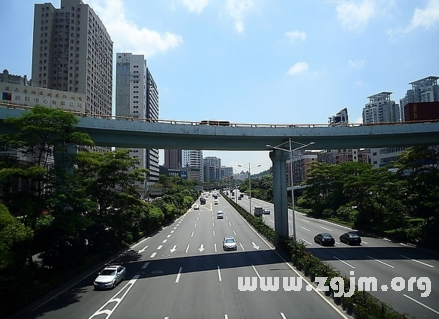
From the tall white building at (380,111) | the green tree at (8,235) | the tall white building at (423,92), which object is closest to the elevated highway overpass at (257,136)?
the green tree at (8,235)

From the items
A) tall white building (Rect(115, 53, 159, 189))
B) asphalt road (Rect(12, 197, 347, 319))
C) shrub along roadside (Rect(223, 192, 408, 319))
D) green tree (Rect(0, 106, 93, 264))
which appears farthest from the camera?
tall white building (Rect(115, 53, 159, 189))

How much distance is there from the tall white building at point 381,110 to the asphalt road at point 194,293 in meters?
125

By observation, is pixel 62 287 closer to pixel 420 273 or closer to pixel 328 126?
pixel 420 273

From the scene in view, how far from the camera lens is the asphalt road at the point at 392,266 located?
52.3 feet

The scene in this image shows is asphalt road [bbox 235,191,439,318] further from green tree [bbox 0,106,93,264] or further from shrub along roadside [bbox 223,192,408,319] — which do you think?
green tree [bbox 0,106,93,264]

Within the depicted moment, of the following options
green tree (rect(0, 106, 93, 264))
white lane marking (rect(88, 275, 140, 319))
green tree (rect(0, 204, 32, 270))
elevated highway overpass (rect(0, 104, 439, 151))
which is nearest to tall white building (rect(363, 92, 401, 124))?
elevated highway overpass (rect(0, 104, 439, 151))

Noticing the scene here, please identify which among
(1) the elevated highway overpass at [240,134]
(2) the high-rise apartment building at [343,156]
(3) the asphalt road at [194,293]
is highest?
(2) the high-rise apartment building at [343,156]

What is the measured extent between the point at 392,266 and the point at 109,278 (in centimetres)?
1999

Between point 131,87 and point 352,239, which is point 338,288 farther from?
point 131,87

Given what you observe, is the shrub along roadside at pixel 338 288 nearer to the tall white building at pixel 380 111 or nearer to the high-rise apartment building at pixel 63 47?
the tall white building at pixel 380 111

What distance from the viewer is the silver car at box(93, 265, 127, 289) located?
19.6m

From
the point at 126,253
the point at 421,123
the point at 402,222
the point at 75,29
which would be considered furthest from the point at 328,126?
the point at 75,29

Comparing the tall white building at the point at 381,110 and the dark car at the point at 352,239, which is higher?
the tall white building at the point at 381,110

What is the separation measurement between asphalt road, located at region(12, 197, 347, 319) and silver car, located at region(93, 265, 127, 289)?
15.9 inches
